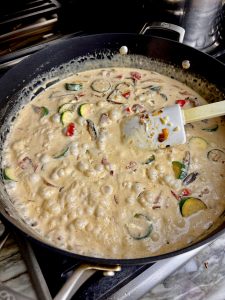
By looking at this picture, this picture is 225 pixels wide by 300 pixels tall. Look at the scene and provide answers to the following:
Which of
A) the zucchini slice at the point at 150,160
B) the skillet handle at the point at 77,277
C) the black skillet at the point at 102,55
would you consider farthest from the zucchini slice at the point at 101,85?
the skillet handle at the point at 77,277

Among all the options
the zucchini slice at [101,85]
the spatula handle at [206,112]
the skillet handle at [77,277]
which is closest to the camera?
the skillet handle at [77,277]

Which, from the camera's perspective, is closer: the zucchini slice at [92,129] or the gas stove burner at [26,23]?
the zucchini slice at [92,129]

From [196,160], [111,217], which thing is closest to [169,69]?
[196,160]

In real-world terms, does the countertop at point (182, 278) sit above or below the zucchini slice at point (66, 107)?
below

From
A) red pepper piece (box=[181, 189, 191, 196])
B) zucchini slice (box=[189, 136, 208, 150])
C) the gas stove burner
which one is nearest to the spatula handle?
zucchini slice (box=[189, 136, 208, 150])

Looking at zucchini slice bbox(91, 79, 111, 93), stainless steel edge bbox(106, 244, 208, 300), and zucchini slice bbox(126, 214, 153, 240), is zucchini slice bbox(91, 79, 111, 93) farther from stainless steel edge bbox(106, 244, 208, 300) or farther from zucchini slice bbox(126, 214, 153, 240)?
stainless steel edge bbox(106, 244, 208, 300)

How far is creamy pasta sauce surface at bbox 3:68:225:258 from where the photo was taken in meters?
1.35

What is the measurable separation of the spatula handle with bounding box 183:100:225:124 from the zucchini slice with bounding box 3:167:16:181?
732 mm

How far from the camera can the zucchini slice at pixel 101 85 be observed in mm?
1838

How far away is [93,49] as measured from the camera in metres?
1.87

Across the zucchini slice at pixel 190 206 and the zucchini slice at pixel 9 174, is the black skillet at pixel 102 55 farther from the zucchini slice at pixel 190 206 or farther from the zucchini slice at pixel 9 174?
the zucchini slice at pixel 190 206

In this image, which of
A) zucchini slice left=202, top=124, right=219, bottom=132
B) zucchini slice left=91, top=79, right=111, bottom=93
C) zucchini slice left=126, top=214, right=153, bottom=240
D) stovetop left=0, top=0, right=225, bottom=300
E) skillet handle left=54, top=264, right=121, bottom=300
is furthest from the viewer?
zucchini slice left=91, top=79, right=111, bottom=93

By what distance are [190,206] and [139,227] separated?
0.22m

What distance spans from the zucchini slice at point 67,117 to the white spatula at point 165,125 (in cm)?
28
